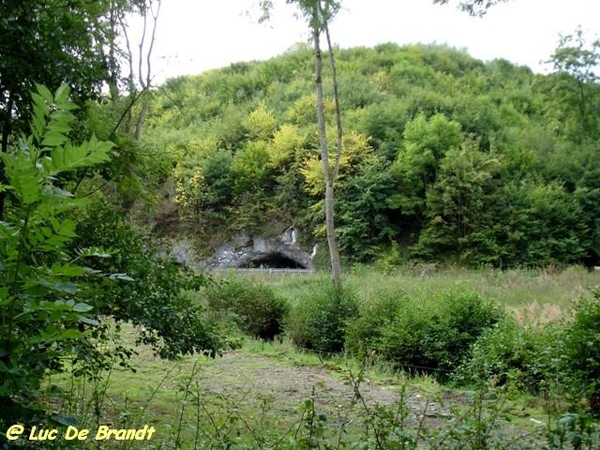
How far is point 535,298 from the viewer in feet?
43.9

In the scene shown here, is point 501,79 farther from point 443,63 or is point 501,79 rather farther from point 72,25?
point 72,25

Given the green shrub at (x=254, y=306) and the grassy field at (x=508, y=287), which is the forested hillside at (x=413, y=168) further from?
the green shrub at (x=254, y=306)

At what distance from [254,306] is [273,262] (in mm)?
15089

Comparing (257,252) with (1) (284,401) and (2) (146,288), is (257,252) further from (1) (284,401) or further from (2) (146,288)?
(2) (146,288)

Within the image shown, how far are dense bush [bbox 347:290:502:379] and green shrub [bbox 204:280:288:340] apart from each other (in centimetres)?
379

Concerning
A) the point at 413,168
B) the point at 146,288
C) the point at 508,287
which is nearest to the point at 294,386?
the point at 146,288

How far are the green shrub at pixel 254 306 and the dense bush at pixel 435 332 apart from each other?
3787 millimetres

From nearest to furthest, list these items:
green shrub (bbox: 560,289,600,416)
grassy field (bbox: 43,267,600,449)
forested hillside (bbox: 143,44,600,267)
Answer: grassy field (bbox: 43,267,600,449) < green shrub (bbox: 560,289,600,416) < forested hillside (bbox: 143,44,600,267)

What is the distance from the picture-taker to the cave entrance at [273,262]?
27734mm

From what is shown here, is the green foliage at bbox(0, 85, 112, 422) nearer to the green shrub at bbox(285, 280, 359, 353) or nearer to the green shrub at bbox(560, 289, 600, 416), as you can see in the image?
the green shrub at bbox(560, 289, 600, 416)

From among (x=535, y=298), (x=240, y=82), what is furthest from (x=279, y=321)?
(x=240, y=82)

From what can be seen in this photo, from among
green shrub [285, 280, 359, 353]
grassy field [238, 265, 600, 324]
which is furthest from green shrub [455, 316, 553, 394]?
green shrub [285, 280, 359, 353]

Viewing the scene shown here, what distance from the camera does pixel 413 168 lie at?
25750 mm

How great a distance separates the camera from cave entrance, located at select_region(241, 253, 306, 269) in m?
27.7
